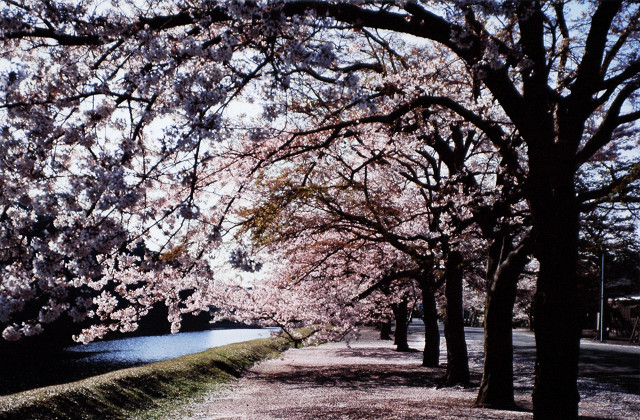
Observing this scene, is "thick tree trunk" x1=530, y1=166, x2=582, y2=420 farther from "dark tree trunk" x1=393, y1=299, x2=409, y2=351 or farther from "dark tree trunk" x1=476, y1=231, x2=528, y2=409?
"dark tree trunk" x1=393, y1=299, x2=409, y2=351

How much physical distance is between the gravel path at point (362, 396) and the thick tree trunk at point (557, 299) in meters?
3.38

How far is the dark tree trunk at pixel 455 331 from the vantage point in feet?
54.0

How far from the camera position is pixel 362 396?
15.9 m

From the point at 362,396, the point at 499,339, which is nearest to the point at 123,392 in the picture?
the point at 362,396

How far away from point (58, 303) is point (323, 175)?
939 centimetres

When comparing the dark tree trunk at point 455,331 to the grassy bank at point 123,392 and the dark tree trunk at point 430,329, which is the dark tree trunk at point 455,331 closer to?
the dark tree trunk at point 430,329

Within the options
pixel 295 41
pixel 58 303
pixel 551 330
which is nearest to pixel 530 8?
pixel 295 41

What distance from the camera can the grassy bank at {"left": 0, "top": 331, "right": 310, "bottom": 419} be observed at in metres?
13.1

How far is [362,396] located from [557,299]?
10129mm

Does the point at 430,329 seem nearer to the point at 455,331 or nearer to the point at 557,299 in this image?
the point at 455,331

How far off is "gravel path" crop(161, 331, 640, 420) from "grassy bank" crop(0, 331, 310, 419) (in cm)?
131

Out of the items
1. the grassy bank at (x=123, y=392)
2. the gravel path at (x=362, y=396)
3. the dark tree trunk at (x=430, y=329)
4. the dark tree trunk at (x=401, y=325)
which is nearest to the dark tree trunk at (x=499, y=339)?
the gravel path at (x=362, y=396)

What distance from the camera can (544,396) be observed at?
7.47 meters

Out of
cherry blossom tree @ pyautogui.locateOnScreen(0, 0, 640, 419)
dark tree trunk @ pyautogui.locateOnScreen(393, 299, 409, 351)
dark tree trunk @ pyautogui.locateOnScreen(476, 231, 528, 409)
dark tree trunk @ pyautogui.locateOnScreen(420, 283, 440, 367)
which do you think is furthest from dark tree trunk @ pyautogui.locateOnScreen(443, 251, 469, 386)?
dark tree trunk @ pyautogui.locateOnScreen(393, 299, 409, 351)
